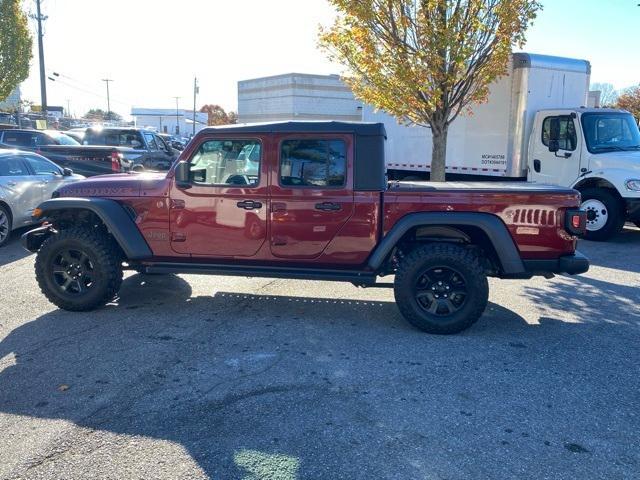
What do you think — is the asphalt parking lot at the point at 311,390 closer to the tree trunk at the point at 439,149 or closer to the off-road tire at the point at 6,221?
the off-road tire at the point at 6,221

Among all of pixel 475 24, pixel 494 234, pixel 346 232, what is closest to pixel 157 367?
pixel 346 232

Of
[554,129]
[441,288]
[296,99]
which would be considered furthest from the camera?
[296,99]

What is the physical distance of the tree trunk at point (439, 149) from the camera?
1023cm

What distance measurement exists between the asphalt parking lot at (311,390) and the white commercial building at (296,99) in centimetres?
2447

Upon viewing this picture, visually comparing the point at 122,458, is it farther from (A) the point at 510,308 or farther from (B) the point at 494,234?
(A) the point at 510,308

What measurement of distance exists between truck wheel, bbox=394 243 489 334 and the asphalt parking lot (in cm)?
20

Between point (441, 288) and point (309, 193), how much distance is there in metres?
1.51

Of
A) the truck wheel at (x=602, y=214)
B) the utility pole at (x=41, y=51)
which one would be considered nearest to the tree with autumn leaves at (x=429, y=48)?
the truck wheel at (x=602, y=214)

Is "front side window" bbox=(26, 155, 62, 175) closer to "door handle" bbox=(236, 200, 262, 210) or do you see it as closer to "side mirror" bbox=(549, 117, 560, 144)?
"door handle" bbox=(236, 200, 262, 210)

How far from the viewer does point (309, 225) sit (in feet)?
16.7

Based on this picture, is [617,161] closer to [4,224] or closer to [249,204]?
[249,204]

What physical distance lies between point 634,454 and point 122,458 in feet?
9.45

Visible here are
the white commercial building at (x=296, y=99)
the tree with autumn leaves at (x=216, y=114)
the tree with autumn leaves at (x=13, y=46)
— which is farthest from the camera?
the tree with autumn leaves at (x=216, y=114)

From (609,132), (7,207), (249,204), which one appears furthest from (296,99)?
(249,204)
